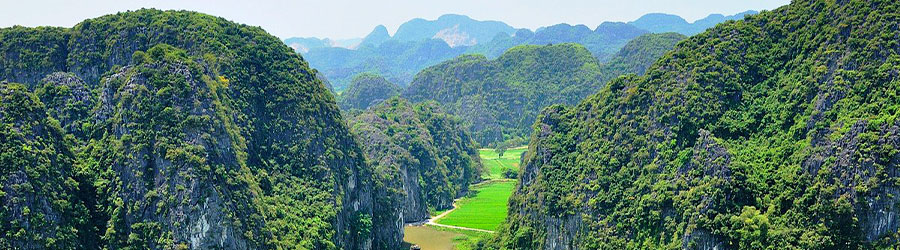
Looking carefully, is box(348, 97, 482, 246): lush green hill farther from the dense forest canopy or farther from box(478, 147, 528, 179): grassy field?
the dense forest canopy

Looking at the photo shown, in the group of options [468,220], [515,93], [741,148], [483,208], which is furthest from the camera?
[515,93]

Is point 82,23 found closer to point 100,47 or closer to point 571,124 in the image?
point 100,47

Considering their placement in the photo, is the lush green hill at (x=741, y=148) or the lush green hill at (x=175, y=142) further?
the lush green hill at (x=175, y=142)

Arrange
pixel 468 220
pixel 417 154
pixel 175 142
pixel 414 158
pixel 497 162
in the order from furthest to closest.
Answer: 1. pixel 497 162
2. pixel 417 154
3. pixel 414 158
4. pixel 468 220
5. pixel 175 142

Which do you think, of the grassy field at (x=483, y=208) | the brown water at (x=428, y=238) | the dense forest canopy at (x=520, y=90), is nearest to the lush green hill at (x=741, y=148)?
the brown water at (x=428, y=238)

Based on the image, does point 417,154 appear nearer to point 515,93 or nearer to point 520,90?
point 515,93

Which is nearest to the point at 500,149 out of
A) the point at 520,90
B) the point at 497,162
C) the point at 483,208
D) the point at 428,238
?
the point at 497,162

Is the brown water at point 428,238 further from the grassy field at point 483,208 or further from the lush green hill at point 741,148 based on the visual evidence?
the lush green hill at point 741,148

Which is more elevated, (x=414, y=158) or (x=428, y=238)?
(x=414, y=158)
